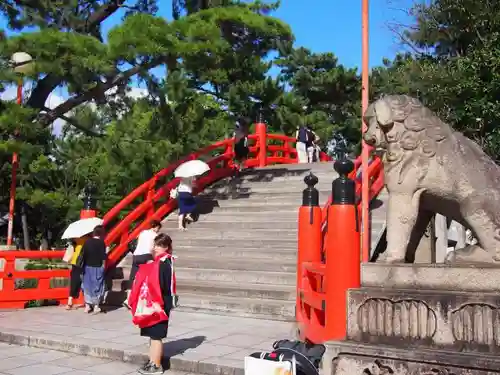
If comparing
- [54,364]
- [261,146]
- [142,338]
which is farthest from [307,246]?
[261,146]

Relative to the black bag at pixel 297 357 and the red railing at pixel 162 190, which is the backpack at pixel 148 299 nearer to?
the black bag at pixel 297 357

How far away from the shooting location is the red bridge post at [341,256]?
4777 millimetres

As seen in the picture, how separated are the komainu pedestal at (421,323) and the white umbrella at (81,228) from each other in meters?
→ 5.98

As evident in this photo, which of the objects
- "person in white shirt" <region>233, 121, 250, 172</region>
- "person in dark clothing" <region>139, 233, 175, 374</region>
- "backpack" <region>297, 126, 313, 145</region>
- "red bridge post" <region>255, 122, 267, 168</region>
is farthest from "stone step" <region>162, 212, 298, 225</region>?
"backpack" <region>297, 126, 313, 145</region>

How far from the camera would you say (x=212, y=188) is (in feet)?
45.6

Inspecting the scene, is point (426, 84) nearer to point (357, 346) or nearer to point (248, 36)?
point (248, 36)

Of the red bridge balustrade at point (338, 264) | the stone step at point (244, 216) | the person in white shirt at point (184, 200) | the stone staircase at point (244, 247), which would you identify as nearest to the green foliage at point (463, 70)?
the stone staircase at point (244, 247)

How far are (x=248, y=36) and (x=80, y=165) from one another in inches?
254

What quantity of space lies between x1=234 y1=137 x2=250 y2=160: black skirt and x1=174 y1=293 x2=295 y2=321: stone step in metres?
6.36

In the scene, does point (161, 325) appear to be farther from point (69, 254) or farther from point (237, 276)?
point (69, 254)

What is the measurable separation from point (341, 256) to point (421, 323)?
998 millimetres

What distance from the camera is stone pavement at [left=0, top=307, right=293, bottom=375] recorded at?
5.86 m

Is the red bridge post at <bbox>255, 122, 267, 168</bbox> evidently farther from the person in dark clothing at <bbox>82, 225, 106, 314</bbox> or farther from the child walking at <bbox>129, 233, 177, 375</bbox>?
the child walking at <bbox>129, 233, 177, 375</bbox>

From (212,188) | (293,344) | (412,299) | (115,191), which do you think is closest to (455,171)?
(412,299)
